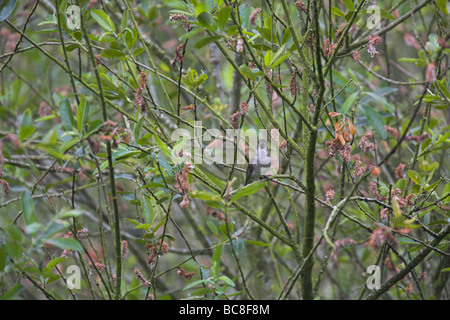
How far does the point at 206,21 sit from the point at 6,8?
2.10 ft

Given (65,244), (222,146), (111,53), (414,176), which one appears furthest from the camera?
(222,146)

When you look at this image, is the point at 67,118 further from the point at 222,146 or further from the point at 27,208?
the point at 222,146

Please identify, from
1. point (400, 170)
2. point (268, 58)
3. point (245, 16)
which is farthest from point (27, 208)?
point (400, 170)

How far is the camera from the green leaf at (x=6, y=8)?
126 centimetres

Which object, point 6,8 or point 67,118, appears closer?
point 67,118

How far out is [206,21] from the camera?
3.42 ft

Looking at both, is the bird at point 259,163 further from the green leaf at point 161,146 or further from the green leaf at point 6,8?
the green leaf at point 6,8

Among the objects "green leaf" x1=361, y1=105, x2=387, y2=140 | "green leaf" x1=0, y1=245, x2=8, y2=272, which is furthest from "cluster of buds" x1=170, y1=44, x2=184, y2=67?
"green leaf" x1=0, y1=245, x2=8, y2=272

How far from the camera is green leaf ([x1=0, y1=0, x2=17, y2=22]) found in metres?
1.26

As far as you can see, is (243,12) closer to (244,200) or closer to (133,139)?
(133,139)

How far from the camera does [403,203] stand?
123 centimetres

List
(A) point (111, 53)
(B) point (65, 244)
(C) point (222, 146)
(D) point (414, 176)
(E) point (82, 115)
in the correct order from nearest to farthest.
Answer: (B) point (65, 244), (E) point (82, 115), (A) point (111, 53), (D) point (414, 176), (C) point (222, 146)

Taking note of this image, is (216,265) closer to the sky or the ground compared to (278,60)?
closer to the ground
